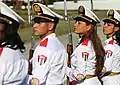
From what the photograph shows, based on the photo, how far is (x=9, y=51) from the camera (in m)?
4.46

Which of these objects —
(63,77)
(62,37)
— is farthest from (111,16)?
(62,37)

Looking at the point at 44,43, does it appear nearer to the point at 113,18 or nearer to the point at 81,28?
the point at 81,28

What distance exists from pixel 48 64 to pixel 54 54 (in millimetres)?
135

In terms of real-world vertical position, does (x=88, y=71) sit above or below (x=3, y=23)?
below

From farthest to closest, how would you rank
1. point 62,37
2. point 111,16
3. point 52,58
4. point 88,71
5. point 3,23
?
point 62,37 < point 111,16 < point 88,71 < point 52,58 < point 3,23

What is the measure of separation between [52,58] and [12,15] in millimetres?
805

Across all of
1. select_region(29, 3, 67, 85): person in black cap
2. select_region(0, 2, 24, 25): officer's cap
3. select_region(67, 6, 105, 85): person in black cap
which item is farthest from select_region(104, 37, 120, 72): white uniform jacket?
select_region(0, 2, 24, 25): officer's cap

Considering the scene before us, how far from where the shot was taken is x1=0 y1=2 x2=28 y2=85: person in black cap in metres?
4.38

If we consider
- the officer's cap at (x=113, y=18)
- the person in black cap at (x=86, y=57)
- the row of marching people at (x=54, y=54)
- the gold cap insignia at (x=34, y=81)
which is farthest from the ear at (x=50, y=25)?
the officer's cap at (x=113, y=18)

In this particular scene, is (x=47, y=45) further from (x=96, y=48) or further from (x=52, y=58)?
(x=96, y=48)

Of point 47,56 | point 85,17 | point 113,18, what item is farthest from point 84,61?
point 113,18

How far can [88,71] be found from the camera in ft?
19.5

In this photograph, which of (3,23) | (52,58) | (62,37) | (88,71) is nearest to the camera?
(3,23)

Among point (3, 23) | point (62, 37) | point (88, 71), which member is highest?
point (3, 23)
